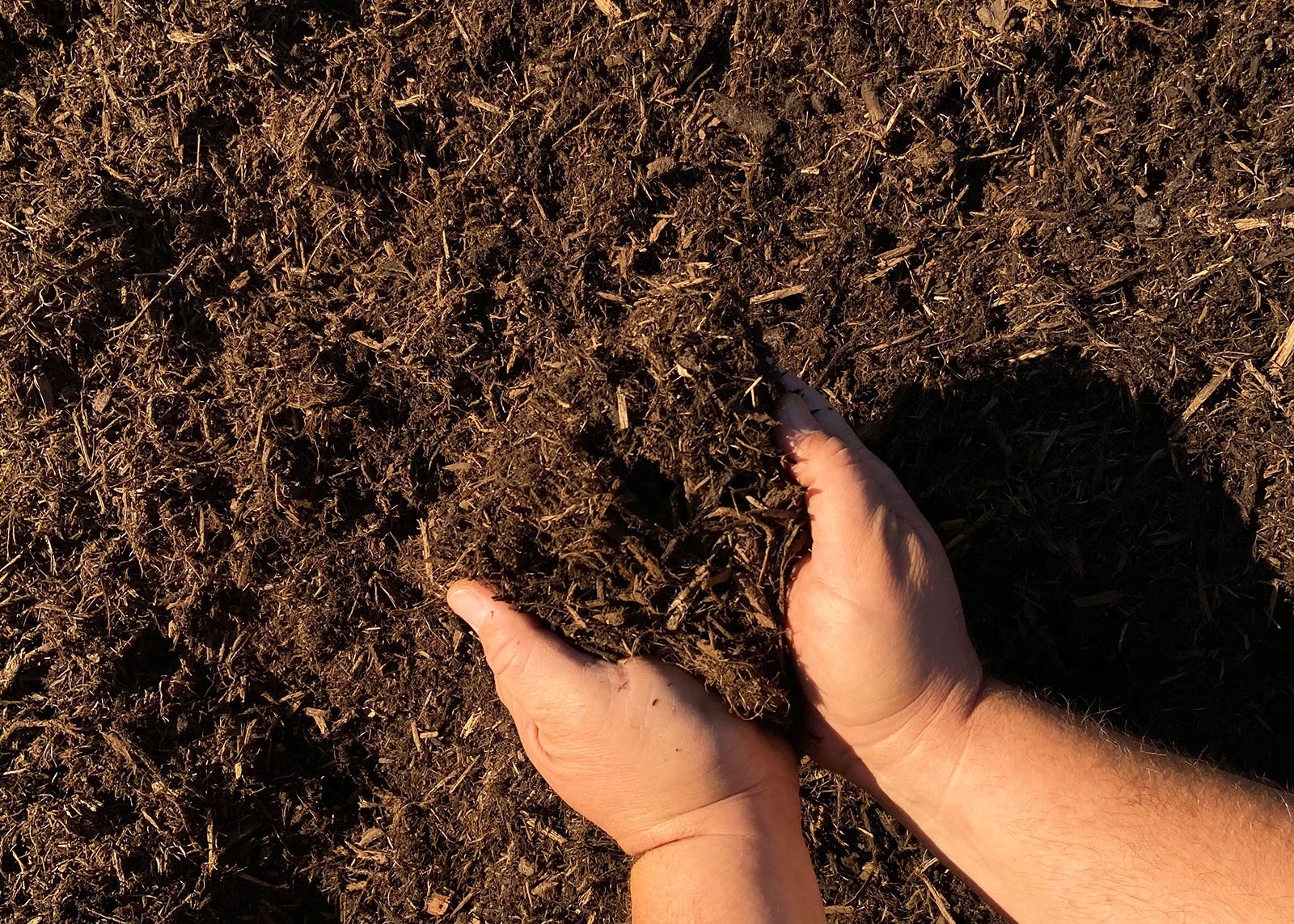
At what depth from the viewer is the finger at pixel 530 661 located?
1987mm

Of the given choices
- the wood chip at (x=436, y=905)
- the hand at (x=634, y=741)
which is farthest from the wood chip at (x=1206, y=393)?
the wood chip at (x=436, y=905)

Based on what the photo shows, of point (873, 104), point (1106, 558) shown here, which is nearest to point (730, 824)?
point (1106, 558)

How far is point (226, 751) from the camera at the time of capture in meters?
2.54

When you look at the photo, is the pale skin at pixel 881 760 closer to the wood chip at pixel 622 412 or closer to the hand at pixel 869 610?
the hand at pixel 869 610

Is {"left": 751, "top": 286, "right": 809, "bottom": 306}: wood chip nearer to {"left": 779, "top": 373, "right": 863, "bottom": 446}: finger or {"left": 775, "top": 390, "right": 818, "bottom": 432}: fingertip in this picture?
{"left": 779, "top": 373, "right": 863, "bottom": 446}: finger

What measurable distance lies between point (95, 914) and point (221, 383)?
64.2 inches

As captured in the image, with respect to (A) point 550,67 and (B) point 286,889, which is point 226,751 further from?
(A) point 550,67

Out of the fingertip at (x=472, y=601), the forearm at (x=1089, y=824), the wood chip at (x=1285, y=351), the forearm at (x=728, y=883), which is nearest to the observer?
Answer: the forearm at (x=1089, y=824)

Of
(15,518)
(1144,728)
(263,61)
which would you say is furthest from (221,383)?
(1144,728)

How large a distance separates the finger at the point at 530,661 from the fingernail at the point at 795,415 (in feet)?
2.48

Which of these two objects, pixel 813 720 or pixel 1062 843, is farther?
pixel 813 720

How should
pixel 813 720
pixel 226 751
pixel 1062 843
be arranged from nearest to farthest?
pixel 1062 843
pixel 813 720
pixel 226 751

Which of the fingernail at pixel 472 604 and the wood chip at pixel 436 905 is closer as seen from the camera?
the fingernail at pixel 472 604

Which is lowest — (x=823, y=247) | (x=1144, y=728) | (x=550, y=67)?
(x=1144, y=728)
